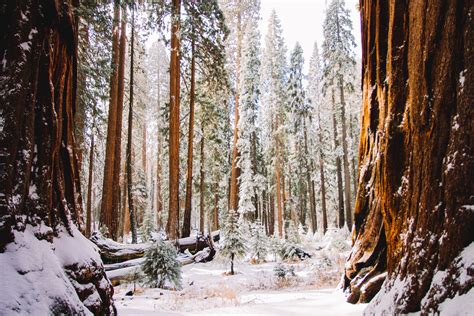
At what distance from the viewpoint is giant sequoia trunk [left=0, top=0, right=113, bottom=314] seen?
2480 millimetres

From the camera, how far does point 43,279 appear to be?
253cm

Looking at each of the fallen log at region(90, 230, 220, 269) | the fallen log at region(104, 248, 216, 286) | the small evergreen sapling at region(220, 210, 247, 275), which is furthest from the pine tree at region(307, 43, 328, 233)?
the fallen log at region(104, 248, 216, 286)

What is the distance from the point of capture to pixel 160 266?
891cm

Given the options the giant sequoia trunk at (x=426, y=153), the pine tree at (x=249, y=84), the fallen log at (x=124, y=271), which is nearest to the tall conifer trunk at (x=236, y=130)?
the pine tree at (x=249, y=84)

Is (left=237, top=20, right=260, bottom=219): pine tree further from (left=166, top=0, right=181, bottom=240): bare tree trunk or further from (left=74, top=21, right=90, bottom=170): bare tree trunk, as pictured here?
(left=74, top=21, right=90, bottom=170): bare tree trunk

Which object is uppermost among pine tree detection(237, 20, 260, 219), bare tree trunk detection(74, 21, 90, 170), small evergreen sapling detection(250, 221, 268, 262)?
pine tree detection(237, 20, 260, 219)

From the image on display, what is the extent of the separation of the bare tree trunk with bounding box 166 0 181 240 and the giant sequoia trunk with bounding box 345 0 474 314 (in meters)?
8.71

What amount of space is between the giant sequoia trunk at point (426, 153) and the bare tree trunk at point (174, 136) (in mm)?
8707

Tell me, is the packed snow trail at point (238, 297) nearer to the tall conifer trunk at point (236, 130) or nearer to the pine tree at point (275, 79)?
the tall conifer trunk at point (236, 130)

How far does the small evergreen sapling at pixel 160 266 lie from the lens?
28.8 ft

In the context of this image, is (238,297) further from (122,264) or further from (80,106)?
(80,106)

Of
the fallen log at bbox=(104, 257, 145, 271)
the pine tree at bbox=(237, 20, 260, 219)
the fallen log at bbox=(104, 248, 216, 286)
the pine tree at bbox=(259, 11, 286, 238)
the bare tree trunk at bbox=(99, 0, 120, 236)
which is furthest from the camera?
the pine tree at bbox=(259, 11, 286, 238)

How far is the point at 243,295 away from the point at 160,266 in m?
2.57

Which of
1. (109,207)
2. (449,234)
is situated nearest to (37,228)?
(449,234)
